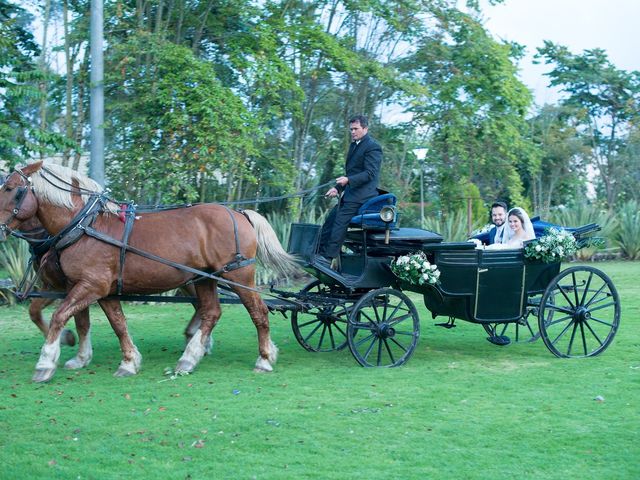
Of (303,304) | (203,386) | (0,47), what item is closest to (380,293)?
(303,304)

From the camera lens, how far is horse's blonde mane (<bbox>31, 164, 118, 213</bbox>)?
24.2 feet

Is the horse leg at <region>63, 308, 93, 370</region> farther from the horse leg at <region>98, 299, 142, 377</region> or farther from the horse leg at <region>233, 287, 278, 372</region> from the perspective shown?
the horse leg at <region>233, 287, 278, 372</region>

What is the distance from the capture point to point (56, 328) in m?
7.25

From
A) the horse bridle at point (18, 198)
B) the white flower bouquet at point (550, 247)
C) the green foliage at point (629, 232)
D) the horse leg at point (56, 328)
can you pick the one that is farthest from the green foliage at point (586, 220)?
the horse bridle at point (18, 198)

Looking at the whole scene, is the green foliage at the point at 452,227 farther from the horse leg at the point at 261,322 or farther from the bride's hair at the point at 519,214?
the horse leg at the point at 261,322

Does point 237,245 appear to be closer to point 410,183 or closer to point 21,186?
point 21,186

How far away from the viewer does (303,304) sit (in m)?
7.95

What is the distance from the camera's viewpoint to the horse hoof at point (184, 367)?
755 centimetres

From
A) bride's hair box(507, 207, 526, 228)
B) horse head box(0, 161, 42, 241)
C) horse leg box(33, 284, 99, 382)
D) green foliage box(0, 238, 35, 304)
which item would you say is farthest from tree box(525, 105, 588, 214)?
horse head box(0, 161, 42, 241)

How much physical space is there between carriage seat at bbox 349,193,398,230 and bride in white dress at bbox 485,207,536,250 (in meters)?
1.23

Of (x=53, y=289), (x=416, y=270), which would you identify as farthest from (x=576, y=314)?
(x=53, y=289)

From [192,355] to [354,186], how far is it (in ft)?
7.46

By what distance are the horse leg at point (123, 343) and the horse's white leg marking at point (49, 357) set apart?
0.56 metres

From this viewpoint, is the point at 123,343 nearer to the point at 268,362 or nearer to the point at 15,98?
the point at 268,362
